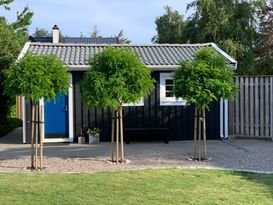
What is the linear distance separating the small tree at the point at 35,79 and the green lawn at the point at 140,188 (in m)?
1.75

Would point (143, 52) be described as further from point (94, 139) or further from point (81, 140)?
point (81, 140)

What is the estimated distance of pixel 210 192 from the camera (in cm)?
805

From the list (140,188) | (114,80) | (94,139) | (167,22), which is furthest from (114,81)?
(167,22)

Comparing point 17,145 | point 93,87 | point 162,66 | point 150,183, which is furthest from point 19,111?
point 150,183

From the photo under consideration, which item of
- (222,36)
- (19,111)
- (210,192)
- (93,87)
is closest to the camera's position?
(210,192)

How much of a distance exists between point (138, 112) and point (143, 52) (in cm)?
249

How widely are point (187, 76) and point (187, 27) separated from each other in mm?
19332

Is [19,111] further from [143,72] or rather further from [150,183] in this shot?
[150,183]

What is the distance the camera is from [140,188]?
8.31 metres

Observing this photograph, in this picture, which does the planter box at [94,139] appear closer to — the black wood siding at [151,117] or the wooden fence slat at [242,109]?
the black wood siding at [151,117]

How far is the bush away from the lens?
19.3m

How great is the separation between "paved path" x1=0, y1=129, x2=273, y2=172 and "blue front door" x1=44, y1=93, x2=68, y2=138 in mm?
560

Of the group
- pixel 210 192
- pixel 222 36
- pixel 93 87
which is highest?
pixel 222 36

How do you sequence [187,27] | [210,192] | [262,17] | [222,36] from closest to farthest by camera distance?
[210,192], [222,36], [187,27], [262,17]
